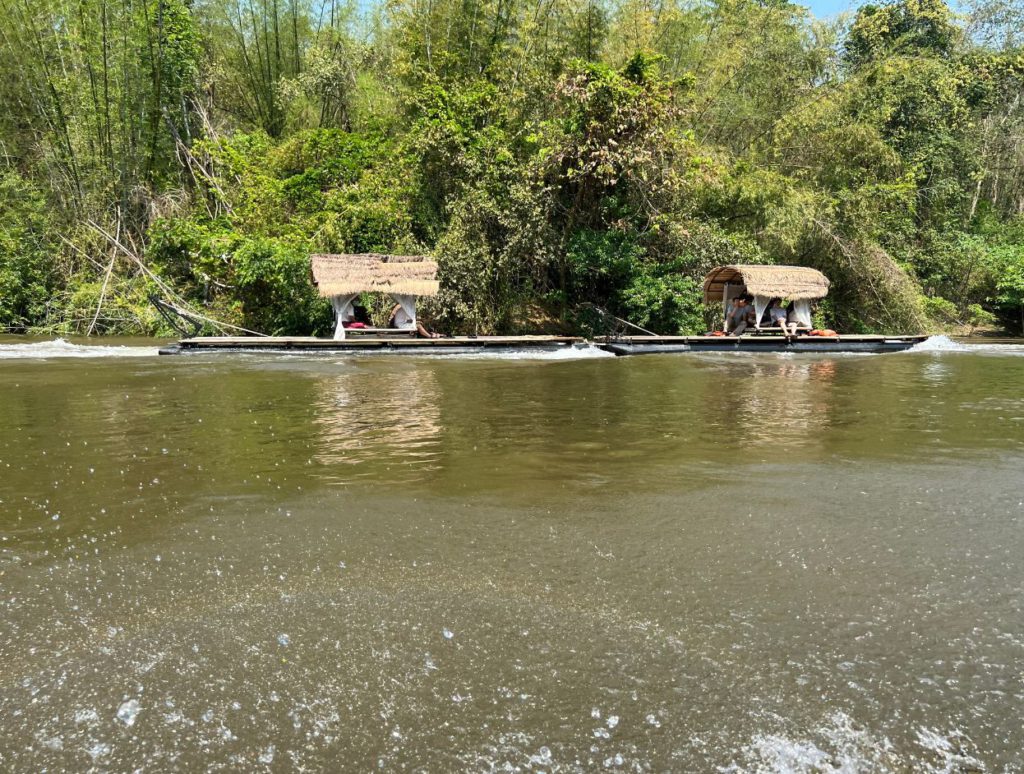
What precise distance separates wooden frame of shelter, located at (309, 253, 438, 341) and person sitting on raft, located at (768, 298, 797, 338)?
7.66 m

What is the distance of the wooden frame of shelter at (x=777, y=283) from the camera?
15.3 meters

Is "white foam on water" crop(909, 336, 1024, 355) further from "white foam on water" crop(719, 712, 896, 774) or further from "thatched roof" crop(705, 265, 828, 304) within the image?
"white foam on water" crop(719, 712, 896, 774)

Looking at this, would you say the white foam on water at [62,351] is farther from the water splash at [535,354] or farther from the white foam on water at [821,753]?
the white foam on water at [821,753]

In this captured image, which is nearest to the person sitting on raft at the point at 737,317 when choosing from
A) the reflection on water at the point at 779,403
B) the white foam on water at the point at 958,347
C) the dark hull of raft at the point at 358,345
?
the reflection on water at the point at 779,403

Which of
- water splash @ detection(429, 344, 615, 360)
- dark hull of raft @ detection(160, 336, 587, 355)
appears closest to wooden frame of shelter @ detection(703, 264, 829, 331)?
water splash @ detection(429, 344, 615, 360)

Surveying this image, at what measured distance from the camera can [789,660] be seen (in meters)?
2.57

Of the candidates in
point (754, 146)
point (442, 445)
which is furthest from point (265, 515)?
point (754, 146)

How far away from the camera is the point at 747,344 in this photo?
50.5 feet

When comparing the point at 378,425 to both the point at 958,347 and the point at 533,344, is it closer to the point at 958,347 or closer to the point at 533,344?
the point at 533,344

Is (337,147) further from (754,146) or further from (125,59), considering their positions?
(754,146)

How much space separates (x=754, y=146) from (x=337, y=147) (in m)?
11.9

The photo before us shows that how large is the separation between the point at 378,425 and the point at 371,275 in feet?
27.9

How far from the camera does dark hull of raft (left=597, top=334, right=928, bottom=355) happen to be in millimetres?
15148

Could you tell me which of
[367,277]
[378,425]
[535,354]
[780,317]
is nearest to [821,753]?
[378,425]
